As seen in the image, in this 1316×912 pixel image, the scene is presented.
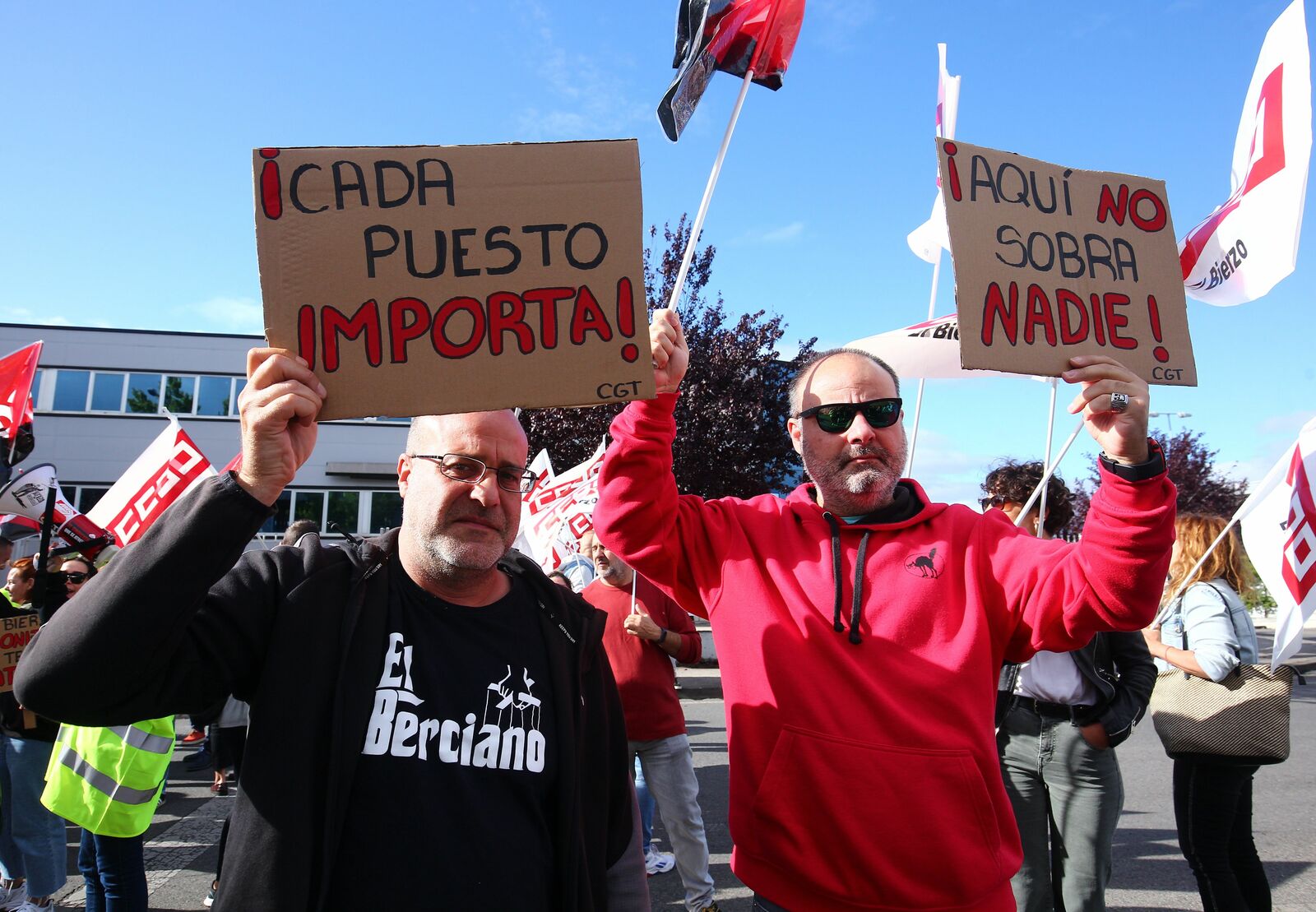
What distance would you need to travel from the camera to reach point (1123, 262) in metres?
2.28

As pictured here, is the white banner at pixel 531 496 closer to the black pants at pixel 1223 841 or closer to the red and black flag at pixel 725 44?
the black pants at pixel 1223 841

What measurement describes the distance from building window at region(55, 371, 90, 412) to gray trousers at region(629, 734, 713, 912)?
25.6m

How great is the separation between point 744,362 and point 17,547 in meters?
19.2

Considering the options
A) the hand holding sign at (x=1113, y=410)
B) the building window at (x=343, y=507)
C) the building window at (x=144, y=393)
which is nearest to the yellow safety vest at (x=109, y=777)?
the hand holding sign at (x=1113, y=410)

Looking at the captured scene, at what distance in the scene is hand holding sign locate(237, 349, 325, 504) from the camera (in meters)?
1.61

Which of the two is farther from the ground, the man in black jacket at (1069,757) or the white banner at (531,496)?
the white banner at (531,496)

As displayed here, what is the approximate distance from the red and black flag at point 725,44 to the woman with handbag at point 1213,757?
9.52 ft

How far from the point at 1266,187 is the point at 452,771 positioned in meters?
3.94

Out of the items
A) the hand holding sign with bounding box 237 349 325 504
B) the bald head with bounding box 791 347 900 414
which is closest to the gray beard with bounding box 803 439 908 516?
the bald head with bounding box 791 347 900 414

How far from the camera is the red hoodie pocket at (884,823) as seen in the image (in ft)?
6.43

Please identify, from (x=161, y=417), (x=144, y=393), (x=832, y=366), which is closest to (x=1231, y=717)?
(x=832, y=366)

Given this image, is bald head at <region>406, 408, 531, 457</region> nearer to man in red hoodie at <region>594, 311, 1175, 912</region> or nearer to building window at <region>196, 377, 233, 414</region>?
man in red hoodie at <region>594, 311, 1175, 912</region>

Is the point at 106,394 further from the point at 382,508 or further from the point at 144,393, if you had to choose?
the point at 382,508

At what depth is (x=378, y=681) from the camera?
183 cm
